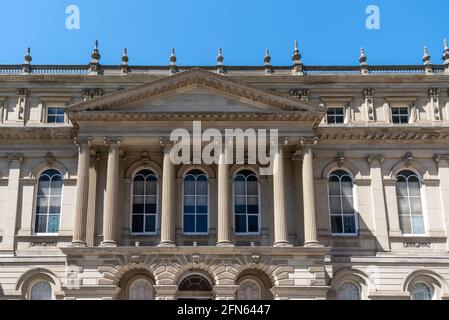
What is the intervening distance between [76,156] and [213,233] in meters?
9.04

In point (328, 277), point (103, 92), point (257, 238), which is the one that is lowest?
point (328, 277)

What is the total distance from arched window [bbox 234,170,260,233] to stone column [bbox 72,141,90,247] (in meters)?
8.26

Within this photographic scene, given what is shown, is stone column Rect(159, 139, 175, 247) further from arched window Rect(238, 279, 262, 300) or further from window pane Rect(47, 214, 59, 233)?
window pane Rect(47, 214, 59, 233)

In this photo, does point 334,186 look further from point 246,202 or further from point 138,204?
point 138,204

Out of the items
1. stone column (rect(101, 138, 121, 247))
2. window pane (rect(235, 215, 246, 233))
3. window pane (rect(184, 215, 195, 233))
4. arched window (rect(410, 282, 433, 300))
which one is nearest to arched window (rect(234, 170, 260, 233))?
window pane (rect(235, 215, 246, 233))

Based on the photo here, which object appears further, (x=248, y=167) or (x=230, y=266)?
(x=248, y=167)

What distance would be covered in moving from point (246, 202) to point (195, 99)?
6447 millimetres

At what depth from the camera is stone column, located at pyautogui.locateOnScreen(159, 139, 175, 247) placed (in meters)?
34.1

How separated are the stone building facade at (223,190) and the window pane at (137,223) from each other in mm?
66

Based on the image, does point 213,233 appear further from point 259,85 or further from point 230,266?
point 259,85

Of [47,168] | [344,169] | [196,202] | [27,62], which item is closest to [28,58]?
[27,62]

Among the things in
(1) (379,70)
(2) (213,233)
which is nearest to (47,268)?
(2) (213,233)

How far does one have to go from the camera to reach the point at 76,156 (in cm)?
3766

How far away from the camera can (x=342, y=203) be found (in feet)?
123
